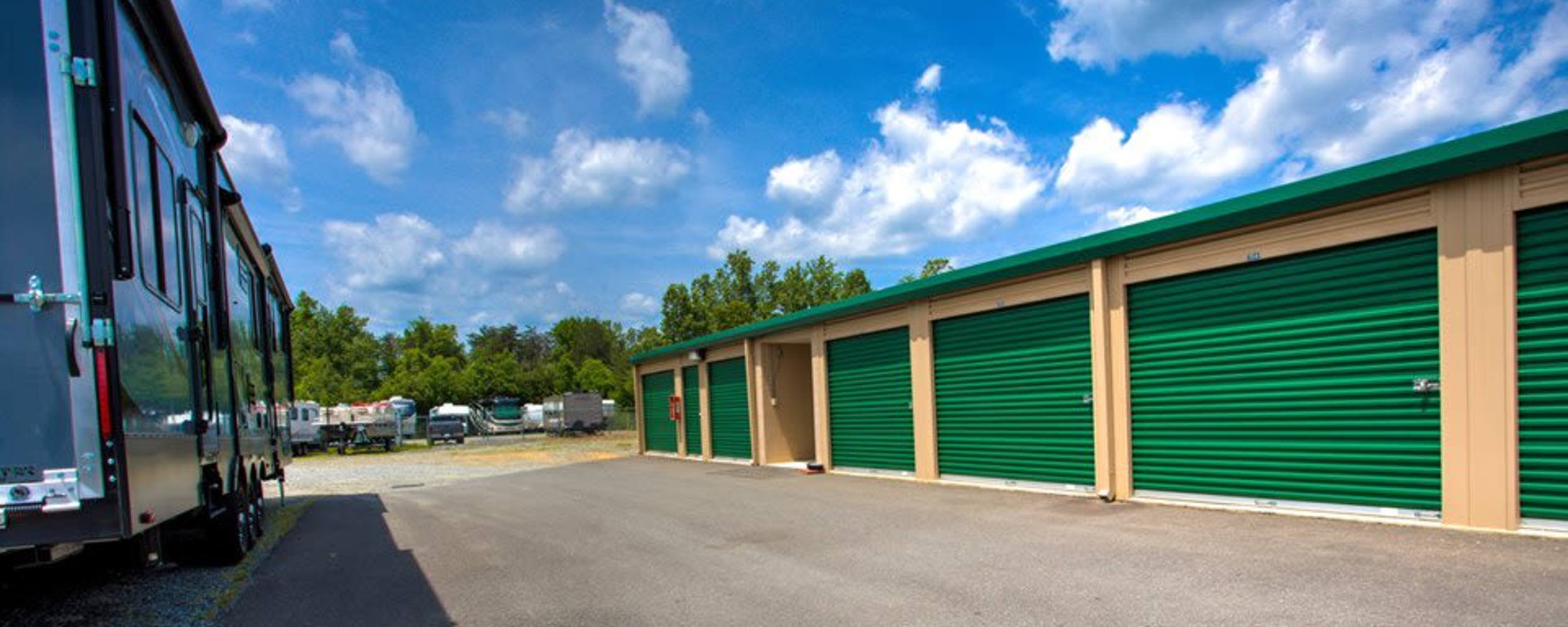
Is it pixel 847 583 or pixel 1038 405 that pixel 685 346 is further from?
pixel 847 583

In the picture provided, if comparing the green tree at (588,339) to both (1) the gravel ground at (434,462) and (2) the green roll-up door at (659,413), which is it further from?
(2) the green roll-up door at (659,413)

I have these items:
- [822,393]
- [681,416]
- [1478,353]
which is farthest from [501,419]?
[1478,353]

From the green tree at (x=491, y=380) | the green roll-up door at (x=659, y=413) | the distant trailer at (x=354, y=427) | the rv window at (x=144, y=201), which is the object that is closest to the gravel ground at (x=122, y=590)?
the rv window at (x=144, y=201)

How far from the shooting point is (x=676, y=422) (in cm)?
2577

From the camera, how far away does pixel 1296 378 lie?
8.98 metres

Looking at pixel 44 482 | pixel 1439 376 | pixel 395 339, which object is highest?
pixel 395 339

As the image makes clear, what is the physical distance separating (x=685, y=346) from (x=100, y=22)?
19.8m

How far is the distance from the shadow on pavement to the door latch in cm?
315

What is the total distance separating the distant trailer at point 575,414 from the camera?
4806 cm

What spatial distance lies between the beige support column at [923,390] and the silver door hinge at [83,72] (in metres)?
11.6

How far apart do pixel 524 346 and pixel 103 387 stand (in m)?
106

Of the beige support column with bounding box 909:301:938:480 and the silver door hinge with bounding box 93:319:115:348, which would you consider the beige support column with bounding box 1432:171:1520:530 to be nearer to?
the beige support column with bounding box 909:301:938:480

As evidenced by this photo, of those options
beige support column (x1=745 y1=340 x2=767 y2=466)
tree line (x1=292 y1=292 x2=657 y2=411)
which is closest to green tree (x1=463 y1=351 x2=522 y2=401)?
tree line (x1=292 y1=292 x2=657 y2=411)

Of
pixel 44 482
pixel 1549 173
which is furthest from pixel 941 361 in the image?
pixel 44 482
